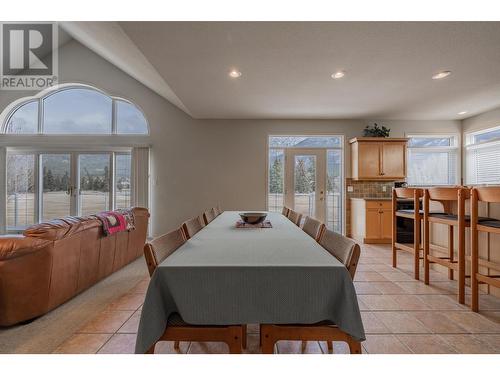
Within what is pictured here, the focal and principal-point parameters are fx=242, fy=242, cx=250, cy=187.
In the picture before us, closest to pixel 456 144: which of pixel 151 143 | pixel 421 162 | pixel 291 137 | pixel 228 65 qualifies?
pixel 421 162

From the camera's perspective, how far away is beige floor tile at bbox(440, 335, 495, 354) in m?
1.56

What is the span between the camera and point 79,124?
202 inches

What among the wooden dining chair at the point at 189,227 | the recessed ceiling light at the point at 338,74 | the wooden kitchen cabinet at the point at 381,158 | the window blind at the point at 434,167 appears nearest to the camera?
the wooden dining chair at the point at 189,227

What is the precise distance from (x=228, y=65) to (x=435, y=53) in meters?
2.25

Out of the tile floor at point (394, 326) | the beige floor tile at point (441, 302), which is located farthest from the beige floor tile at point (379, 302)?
the beige floor tile at point (441, 302)

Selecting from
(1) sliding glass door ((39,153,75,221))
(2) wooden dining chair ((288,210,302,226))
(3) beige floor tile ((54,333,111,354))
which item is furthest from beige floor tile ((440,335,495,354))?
(1) sliding glass door ((39,153,75,221))

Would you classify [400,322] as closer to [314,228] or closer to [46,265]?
[314,228]

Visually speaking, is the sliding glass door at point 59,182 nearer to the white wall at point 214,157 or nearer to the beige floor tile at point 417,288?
the white wall at point 214,157

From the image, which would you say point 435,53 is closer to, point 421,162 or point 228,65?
point 228,65

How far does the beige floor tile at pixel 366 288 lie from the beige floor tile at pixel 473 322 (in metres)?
0.60

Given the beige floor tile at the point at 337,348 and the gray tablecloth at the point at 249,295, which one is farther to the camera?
the beige floor tile at the point at 337,348

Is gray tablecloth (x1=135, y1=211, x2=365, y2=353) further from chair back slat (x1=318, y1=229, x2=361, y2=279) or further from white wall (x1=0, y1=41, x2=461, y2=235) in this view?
white wall (x1=0, y1=41, x2=461, y2=235)

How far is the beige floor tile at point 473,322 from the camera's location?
1.80 m

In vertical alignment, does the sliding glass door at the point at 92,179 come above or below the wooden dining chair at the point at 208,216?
above
